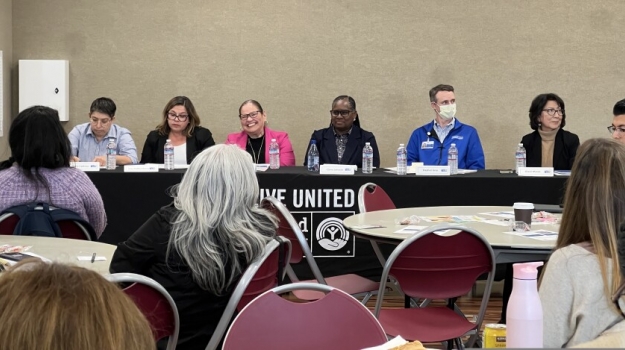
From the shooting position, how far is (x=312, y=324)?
6.41 ft

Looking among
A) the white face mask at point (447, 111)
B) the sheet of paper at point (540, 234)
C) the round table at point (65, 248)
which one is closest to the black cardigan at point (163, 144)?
the white face mask at point (447, 111)

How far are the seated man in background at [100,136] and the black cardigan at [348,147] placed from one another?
149 cm

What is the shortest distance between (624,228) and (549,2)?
674 centimetres

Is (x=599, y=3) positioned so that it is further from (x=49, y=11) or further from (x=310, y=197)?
(x=49, y=11)

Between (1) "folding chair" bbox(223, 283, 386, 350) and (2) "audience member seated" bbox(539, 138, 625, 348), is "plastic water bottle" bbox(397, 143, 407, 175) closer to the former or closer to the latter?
(2) "audience member seated" bbox(539, 138, 625, 348)

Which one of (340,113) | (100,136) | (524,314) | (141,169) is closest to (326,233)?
(340,113)

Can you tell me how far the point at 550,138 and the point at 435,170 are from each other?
1.15 m

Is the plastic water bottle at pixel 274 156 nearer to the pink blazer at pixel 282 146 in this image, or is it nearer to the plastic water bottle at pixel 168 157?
the pink blazer at pixel 282 146

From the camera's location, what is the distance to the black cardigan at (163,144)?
6527 millimetres

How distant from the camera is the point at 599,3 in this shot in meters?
7.72

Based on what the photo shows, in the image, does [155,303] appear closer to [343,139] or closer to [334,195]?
[334,195]

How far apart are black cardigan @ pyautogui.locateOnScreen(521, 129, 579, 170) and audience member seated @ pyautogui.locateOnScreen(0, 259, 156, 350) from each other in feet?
18.4

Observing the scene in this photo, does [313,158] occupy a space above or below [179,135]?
below

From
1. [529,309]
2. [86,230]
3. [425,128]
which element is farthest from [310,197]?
[529,309]
